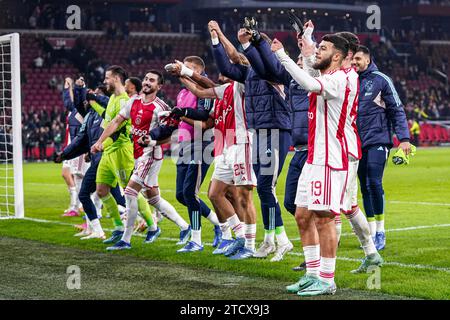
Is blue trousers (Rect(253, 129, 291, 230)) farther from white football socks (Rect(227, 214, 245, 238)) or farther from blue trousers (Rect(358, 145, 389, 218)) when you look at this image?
blue trousers (Rect(358, 145, 389, 218))

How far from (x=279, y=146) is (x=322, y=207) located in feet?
7.59

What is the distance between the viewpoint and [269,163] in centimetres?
922

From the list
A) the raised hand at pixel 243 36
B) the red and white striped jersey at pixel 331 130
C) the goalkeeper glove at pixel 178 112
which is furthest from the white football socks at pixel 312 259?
the goalkeeper glove at pixel 178 112

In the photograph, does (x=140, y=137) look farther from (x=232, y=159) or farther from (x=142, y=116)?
(x=232, y=159)

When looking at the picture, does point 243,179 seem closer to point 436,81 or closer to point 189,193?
point 189,193

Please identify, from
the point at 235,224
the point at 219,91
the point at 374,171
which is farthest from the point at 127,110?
the point at 374,171

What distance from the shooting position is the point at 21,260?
372 inches

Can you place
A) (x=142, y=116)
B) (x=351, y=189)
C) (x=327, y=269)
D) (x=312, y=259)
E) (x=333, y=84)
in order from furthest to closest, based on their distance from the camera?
(x=142, y=116) → (x=351, y=189) → (x=312, y=259) → (x=327, y=269) → (x=333, y=84)

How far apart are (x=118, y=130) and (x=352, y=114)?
14.9 feet

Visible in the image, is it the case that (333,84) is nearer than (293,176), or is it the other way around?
(333,84)

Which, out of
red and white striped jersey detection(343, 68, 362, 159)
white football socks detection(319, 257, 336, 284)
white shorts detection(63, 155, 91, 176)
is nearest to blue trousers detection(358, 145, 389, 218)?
red and white striped jersey detection(343, 68, 362, 159)

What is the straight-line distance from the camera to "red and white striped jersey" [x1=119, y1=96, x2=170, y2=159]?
10.6 metres

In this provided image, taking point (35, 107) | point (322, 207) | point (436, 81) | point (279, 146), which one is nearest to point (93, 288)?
point (322, 207)

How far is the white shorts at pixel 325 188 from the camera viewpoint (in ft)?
23.2
